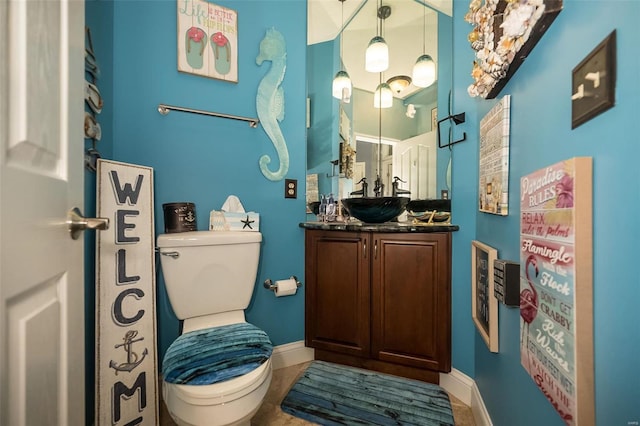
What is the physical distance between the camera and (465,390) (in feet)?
4.80

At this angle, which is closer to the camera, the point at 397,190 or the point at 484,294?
the point at 484,294

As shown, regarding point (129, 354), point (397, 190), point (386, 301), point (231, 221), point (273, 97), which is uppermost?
point (273, 97)

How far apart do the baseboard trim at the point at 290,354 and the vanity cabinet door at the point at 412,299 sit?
1.70ft

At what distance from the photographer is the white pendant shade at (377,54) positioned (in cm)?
185

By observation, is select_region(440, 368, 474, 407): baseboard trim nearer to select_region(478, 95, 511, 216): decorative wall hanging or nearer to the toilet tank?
select_region(478, 95, 511, 216): decorative wall hanging

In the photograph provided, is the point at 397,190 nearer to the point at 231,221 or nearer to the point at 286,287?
the point at 286,287

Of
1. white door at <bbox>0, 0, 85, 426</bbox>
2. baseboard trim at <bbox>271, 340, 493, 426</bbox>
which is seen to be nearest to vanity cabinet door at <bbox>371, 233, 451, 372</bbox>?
baseboard trim at <bbox>271, 340, 493, 426</bbox>

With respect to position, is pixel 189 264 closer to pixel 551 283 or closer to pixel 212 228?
pixel 212 228

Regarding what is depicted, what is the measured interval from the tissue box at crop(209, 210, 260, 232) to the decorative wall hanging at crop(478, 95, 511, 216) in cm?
121

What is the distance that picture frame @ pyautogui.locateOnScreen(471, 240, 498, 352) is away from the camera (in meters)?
1.06

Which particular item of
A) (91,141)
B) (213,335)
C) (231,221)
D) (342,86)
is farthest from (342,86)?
(213,335)

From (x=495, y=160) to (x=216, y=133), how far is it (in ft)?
4.83

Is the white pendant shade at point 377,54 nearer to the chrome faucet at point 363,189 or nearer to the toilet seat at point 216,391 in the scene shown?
the chrome faucet at point 363,189

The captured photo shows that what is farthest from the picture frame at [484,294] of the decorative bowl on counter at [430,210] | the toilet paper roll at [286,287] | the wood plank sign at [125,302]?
the wood plank sign at [125,302]
